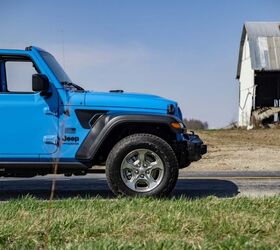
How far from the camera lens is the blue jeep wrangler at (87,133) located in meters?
6.52

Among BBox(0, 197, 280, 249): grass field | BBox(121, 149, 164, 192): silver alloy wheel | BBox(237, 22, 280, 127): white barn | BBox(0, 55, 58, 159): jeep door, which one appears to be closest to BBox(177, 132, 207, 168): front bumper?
BBox(121, 149, 164, 192): silver alloy wheel

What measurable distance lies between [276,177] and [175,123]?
11.5ft

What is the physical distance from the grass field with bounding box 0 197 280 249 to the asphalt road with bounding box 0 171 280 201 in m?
1.75

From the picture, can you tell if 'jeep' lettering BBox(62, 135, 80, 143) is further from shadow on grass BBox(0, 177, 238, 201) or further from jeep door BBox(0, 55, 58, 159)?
shadow on grass BBox(0, 177, 238, 201)

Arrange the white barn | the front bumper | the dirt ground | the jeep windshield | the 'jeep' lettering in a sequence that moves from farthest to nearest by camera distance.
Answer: the white barn → the dirt ground → the jeep windshield → the front bumper → the 'jeep' lettering

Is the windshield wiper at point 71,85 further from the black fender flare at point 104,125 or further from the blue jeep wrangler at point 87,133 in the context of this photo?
the black fender flare at point 104,125

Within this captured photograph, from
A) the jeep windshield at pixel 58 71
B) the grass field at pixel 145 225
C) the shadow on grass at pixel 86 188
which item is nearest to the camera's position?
the grass field at pixel 145 225

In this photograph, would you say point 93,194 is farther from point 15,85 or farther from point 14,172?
point 15,85

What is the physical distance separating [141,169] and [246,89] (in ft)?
106

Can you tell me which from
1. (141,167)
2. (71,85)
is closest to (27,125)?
(71,85)

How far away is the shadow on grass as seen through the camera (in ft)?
23.9

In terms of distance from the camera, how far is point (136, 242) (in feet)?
12.8

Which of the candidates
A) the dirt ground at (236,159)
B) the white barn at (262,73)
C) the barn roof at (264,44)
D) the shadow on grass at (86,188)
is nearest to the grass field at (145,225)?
the shadow on grass at (86,188)

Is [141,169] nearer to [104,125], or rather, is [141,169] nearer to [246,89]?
[104,125]
